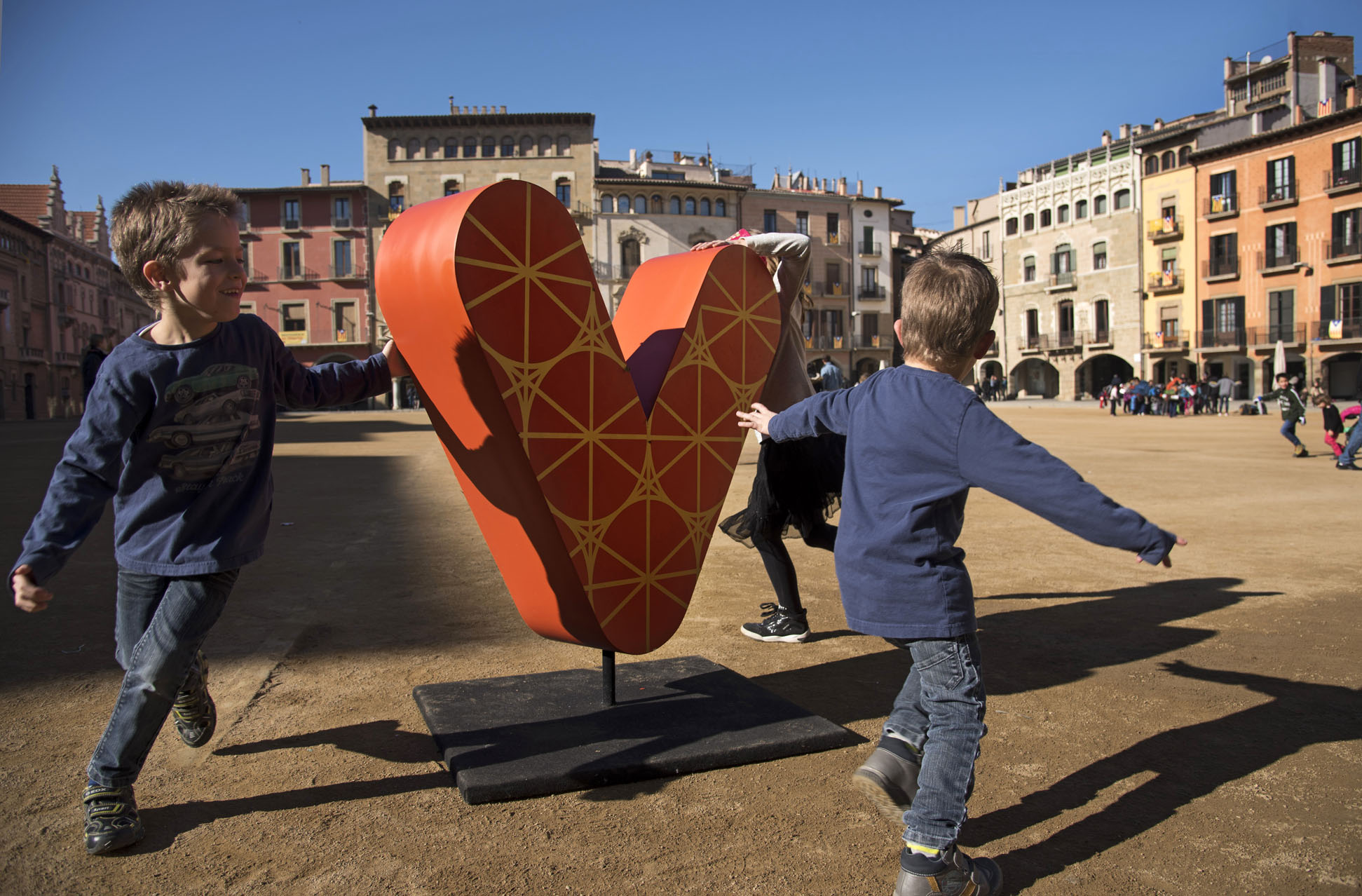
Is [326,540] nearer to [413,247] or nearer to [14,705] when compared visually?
[14,705]

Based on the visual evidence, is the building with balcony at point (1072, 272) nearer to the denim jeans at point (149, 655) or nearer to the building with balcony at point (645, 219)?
the building with balcony at point (645, 219)

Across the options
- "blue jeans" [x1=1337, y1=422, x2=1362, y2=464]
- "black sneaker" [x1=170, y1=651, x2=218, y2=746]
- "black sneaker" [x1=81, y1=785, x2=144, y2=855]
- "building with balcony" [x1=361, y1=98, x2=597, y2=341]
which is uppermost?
"building with balcony" [x1=361, y1=98, x2=597, y2=341]

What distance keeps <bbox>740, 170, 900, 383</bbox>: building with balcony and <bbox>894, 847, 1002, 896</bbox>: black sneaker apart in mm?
53462

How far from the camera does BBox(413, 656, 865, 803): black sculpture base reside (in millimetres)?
2914

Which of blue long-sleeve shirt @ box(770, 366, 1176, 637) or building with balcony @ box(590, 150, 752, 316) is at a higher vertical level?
building with balcony @ box(590, 150, 752, 316)

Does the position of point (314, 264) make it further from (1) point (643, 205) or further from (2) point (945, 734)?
(2) point (945, 734)

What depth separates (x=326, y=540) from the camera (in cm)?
751

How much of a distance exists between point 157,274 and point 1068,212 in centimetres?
5589

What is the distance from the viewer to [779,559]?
178 inches

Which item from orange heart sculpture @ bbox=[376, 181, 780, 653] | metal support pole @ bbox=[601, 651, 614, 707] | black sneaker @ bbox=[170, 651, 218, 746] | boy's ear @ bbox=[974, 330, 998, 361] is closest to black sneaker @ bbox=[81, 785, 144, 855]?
black sneaker @ bbox=[170, 651, 218, 746]

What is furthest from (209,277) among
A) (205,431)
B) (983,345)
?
(983,345)

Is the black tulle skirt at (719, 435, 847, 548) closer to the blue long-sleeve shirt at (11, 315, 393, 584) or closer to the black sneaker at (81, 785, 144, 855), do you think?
the blue long-sleeve shirt at (11, 315, 393, 584)

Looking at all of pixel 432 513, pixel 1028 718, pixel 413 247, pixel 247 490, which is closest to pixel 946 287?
pixel 413 247

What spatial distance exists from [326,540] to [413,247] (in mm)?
5293
